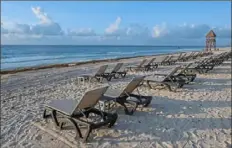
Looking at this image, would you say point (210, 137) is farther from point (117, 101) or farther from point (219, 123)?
point (117, 101)

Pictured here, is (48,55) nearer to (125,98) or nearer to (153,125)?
(125,98)

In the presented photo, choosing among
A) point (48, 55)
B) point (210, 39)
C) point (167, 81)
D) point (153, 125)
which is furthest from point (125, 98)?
point (48, 55)

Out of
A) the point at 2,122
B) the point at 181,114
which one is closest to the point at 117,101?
the point at 181,114

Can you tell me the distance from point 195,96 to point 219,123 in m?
2.43

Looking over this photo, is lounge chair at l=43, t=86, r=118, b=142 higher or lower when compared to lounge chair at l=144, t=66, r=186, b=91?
higher

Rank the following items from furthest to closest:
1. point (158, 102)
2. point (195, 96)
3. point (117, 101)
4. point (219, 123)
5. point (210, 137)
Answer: point (195, 96)
point (158, 102)
point (117, 101)
point (219, 123)
point (210, 137)

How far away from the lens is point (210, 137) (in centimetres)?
473

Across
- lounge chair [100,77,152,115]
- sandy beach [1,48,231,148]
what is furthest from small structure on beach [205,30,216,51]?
lounge chair [100,77,152,115]

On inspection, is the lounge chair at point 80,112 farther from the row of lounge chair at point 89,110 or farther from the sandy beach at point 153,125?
the sandy beach at point 153,125

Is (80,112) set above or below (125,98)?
above

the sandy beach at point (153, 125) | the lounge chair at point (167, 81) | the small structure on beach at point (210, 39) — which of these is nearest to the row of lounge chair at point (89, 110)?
the sandy beach at point (153, 125)

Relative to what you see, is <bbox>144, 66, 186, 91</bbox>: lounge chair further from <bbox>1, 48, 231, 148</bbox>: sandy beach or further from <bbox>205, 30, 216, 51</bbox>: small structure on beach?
<bbox>205, 30, 216, 51</bbox>: small structure on beach

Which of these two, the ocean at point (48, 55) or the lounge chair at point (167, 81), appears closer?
the lounge chair at point (167, 81)

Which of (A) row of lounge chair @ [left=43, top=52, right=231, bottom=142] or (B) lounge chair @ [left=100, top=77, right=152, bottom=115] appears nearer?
(A) row of lounge chair @ [left=43, top=52, right=231, bottom=142]
